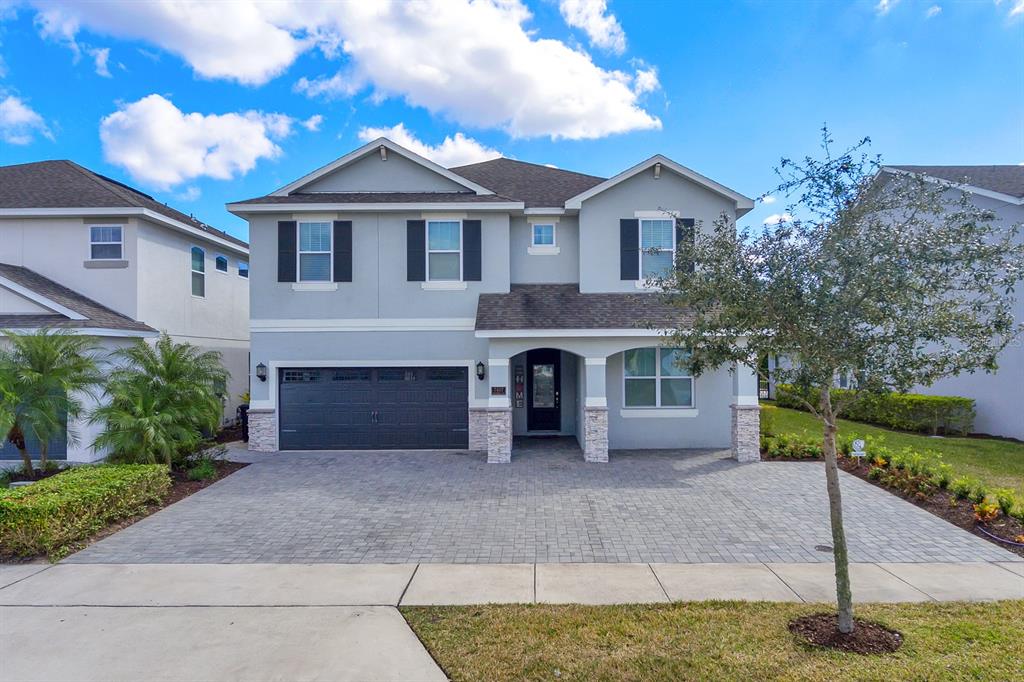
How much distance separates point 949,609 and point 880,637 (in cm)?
126

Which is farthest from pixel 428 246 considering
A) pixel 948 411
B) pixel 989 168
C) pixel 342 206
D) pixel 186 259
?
pixel 989 168

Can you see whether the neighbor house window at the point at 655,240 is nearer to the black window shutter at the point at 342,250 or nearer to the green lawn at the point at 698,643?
the black window shutter at the point at 342,250

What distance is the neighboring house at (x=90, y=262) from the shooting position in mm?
12109

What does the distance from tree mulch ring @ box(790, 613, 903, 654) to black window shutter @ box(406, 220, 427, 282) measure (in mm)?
10782

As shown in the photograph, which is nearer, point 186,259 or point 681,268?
point 681,268

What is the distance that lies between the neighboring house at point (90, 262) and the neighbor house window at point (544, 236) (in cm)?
985

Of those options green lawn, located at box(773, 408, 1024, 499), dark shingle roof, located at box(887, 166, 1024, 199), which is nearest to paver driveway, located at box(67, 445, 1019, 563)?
green lawn, located at box(773, 408, 1024, 499)

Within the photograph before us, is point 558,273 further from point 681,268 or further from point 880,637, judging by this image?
point 880,637

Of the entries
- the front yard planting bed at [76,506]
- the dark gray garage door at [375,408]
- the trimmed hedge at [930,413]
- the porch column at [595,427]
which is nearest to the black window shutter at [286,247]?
the dark gray garage door at [375,408]

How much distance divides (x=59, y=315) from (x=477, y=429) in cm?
989

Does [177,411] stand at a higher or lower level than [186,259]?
lower

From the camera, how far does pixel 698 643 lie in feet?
15.2

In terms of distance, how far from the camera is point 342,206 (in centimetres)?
1305

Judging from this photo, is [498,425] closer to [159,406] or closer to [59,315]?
[159,406]
